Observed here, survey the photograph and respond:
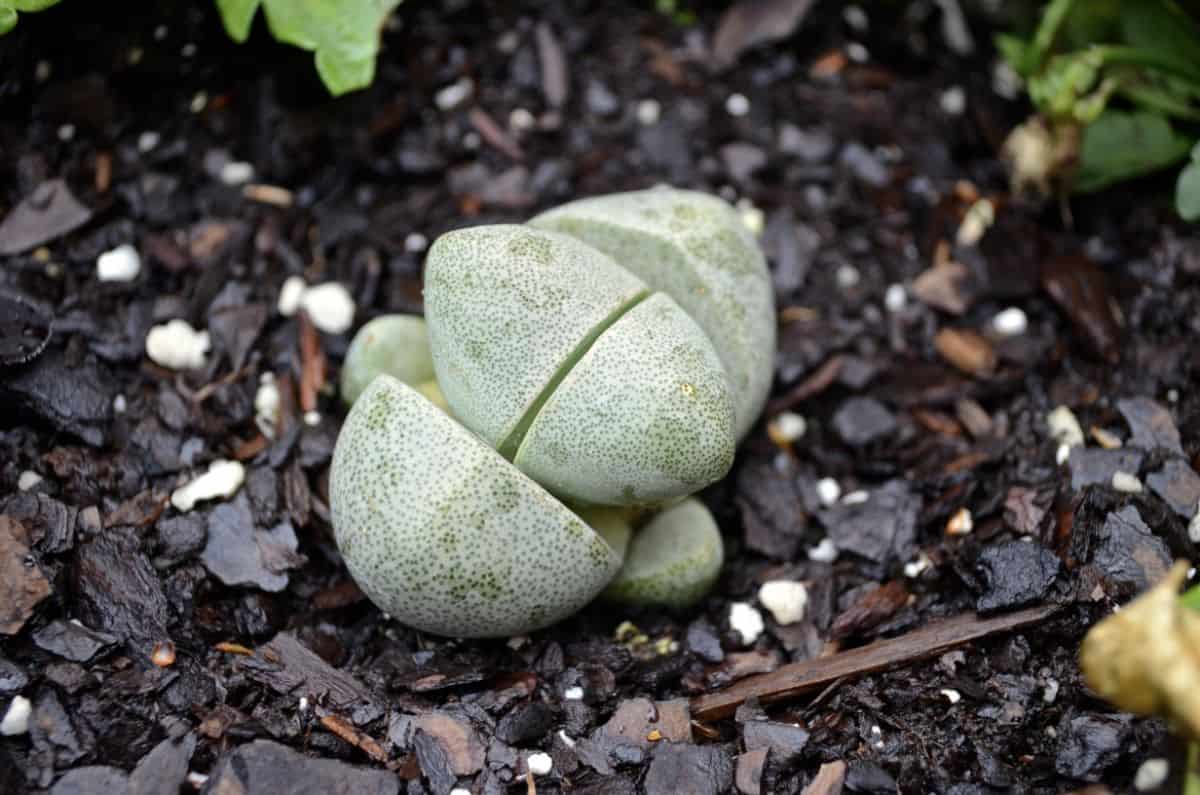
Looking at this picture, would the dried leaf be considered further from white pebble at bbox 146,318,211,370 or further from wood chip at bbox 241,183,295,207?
white pebble at bbox 146,318,211,370

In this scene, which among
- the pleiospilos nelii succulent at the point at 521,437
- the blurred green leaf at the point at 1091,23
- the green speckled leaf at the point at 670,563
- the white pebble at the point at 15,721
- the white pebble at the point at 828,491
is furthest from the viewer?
the blurred green leaf at the point at 1091,23

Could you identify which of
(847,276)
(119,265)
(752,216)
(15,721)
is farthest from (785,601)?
(119,265)

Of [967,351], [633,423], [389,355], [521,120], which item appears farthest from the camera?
[521,120]

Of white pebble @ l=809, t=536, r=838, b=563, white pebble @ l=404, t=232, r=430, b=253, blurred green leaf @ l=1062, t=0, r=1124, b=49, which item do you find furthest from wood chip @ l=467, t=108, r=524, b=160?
blurred green leaf @ l=1062, t=0, r=1124, b=49

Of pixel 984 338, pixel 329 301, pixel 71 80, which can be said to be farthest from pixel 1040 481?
pixel 71 80

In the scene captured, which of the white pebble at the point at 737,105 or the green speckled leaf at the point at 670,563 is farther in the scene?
the white pebble at the point at 737,105

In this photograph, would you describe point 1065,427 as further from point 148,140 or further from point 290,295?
point 148,140

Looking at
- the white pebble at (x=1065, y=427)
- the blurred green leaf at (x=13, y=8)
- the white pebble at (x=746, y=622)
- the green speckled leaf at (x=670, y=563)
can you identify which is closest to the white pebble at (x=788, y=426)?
the green speckled leaf at (x=670, y=563)

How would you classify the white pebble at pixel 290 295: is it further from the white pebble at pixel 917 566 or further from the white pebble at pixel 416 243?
the white pebble at pixel 917 566
